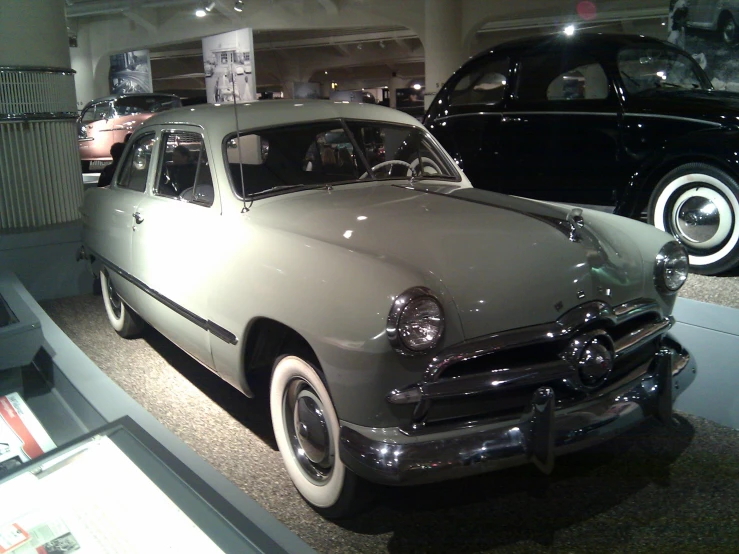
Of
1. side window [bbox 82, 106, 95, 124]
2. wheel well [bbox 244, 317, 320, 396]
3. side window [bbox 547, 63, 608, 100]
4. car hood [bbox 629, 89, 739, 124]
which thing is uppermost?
side window [bbox 82, 106, 95, 124]

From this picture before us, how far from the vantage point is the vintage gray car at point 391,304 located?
1.92m

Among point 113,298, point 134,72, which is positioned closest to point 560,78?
point 113,298

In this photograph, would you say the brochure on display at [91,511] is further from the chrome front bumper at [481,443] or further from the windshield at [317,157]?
the windshield at [317,157]

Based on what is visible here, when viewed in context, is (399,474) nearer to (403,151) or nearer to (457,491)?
(457,491)

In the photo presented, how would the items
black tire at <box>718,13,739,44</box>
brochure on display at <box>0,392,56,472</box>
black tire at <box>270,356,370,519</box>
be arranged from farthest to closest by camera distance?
black tire at <box>718,13,739,44</box> < black tire at <box>270,356,370,519</box> < brochure on display at <box>0,392,56,472</box>

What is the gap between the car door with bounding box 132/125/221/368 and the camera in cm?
280

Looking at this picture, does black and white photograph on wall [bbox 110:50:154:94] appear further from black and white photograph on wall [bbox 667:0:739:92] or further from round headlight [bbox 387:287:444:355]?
round headlight [bbox 387:287:444:355]

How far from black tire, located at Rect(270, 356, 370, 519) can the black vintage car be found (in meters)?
2.54

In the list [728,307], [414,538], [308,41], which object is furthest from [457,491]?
[308,41]

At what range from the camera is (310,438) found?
2.28m

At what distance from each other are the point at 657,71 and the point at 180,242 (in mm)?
3421

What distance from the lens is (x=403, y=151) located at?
Answer: 11.5ft

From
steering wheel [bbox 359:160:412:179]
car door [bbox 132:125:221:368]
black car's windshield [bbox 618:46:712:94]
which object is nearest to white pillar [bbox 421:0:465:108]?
black car's windshield [bbox 618:46:712:94]

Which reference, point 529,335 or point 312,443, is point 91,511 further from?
point 529,335
